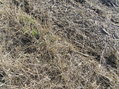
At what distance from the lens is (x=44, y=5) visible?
275cm

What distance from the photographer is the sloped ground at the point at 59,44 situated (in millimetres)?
2109

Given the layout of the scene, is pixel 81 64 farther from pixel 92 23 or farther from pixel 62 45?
pixel 92 23

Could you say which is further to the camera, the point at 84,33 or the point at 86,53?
the point at 84,33

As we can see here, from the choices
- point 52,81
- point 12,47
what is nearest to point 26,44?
point 12,47

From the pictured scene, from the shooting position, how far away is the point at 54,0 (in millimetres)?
2836

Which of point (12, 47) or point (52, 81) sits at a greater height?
point (12, 47)

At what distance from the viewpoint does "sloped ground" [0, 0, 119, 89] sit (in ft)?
6.92

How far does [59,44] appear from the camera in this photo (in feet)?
7.76

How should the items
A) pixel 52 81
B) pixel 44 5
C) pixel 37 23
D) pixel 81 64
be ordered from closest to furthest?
pixel 52 81 → pixel 81 64 → pixel 37 23 → pixel 44 5

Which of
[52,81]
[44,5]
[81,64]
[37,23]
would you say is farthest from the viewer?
[44,5]

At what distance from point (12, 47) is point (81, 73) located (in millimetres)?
675

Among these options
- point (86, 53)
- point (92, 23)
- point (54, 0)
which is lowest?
point (86, 53)

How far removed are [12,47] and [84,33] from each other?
754 millimetres

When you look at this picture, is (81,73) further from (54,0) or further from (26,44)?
(54,0)
